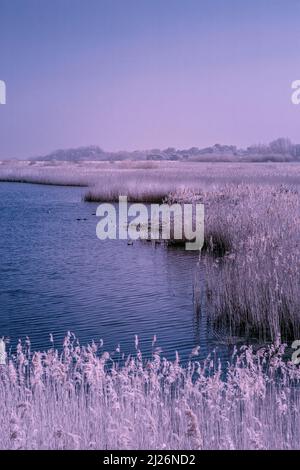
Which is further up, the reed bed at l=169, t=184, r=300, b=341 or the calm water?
the reed bed at l=169, t=184, r=300, b=341

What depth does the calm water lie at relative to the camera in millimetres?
7789

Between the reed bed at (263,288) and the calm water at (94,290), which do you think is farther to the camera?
the calm water at (94,290)

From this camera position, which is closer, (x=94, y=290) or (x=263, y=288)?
(x=263, y=288)

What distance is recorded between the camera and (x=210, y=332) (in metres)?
7.83

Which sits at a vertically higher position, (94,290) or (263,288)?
(263,288)

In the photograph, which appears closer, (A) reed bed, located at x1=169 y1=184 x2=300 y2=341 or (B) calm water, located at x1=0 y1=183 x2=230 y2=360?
(A) reed bed, located at x1=169 y1=184 x2=300 y2=341

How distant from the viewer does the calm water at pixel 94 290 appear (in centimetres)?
779

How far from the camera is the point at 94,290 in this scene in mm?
10297

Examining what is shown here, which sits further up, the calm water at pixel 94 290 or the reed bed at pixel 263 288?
the reed bed at pixel 263 288
